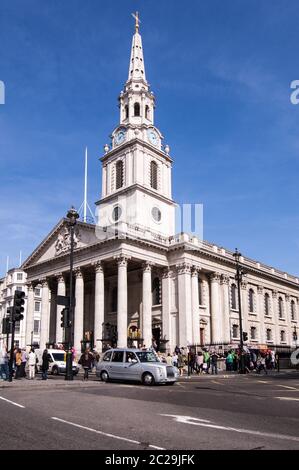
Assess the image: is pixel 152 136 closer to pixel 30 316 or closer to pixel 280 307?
pixel 30 316

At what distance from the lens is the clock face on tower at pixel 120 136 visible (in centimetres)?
5609

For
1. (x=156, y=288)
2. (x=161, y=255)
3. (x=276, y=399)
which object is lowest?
(x=276, y=399)

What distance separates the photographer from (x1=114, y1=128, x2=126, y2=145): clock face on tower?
56094 millimetres

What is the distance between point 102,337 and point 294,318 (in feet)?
103

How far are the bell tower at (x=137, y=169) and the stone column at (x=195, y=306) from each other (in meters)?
5.80

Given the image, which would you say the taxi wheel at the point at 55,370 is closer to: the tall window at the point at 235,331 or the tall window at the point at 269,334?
the tall window at the point at 235,331

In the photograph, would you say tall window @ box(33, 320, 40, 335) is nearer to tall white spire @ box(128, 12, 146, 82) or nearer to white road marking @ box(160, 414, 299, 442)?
tall white spire @ box(128, 12, 146, 82)

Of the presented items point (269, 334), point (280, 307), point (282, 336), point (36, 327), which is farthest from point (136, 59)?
point (36, 327)

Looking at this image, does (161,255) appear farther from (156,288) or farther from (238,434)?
(238,434)

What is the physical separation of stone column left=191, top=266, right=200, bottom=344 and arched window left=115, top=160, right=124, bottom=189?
14.7 metres

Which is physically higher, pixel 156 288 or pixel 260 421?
pixel 156 288

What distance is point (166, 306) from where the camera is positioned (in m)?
45.6

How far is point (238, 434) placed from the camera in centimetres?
754
